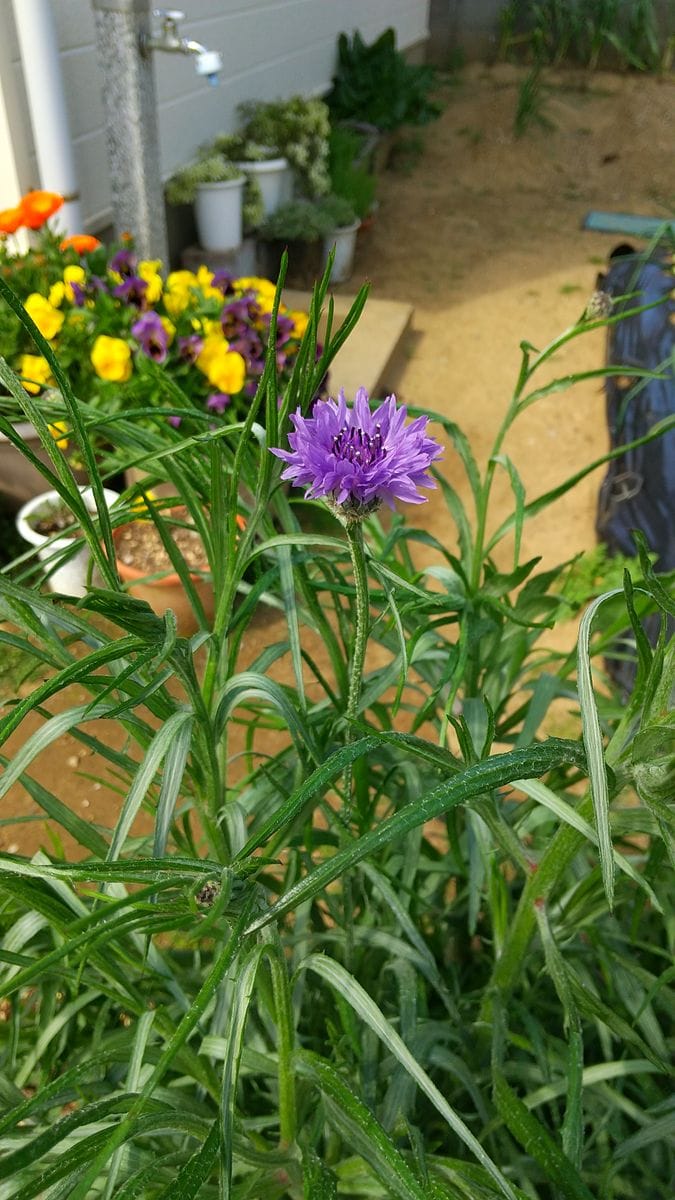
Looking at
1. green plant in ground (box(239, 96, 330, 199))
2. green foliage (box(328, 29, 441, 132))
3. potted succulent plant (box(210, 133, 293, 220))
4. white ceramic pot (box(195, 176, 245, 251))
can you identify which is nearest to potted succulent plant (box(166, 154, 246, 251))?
white ceramic pot (box(195, 176, 245, 251))

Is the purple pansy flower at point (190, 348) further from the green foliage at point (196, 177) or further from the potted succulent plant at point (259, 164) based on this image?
the potted succulent plant at point (259, 164)

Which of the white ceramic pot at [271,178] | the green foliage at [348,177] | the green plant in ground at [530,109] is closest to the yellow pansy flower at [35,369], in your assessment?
the white ceramic pot at [271,178]

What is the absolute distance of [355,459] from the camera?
1.78 ft

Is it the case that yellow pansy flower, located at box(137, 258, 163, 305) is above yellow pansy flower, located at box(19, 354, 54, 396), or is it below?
above

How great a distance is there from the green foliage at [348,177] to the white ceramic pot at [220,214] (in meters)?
1.03

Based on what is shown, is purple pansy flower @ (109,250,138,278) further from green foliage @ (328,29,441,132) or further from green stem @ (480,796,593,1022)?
green foliage @ (328,29,441,132)

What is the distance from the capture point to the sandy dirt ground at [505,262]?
2.92 m

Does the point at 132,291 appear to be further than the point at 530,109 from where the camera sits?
No

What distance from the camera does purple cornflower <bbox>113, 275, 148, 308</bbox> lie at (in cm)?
220

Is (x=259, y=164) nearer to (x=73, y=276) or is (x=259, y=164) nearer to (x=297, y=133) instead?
(x=297, y=133)

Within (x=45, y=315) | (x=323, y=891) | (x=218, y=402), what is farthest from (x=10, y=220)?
(x=323, y=891)

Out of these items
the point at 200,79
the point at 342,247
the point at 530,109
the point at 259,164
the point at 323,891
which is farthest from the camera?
the point at 530,109

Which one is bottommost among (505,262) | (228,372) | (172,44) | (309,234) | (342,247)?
(505,262)

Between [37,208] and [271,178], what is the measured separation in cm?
194
